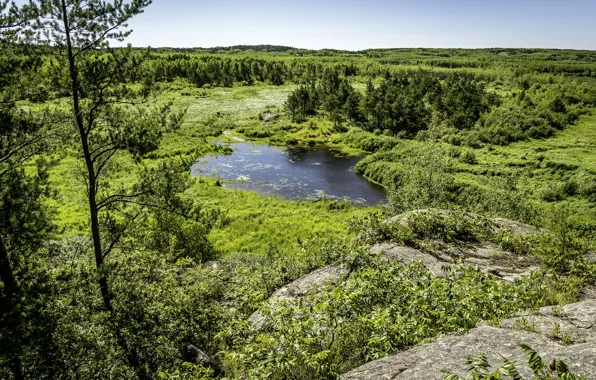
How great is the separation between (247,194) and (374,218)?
1109 inches

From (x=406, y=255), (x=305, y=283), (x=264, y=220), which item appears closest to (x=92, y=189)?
(x=305, y=283)

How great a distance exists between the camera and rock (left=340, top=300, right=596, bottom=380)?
15.0 ft

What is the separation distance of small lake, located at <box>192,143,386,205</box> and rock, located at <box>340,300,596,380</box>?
33.8m

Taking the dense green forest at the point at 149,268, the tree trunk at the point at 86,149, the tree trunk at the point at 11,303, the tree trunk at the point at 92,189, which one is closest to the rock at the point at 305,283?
the dense green forest at the point at 149,268

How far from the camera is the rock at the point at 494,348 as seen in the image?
456cm

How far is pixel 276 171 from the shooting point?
50156mm

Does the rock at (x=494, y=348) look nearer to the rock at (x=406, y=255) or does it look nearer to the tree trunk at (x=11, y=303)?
the rock at (x=406, y=255)

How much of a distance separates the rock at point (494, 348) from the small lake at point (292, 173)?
1332 inches

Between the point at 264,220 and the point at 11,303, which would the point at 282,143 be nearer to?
the point at 264,220

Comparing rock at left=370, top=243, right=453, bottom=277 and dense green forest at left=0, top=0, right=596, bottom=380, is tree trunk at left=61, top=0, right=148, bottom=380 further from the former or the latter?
rock at left=370, top=243, right=453, bottom=277

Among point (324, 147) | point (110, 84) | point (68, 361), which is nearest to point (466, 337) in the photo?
point (68, 361)

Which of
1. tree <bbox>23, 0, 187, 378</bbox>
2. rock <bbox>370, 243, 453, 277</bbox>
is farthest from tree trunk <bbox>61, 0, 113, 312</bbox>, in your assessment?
rock <bbox>370, 243, 453, 277</bbox>

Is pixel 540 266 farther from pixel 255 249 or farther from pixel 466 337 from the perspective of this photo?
pixel 255 249

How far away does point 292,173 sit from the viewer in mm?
49562
